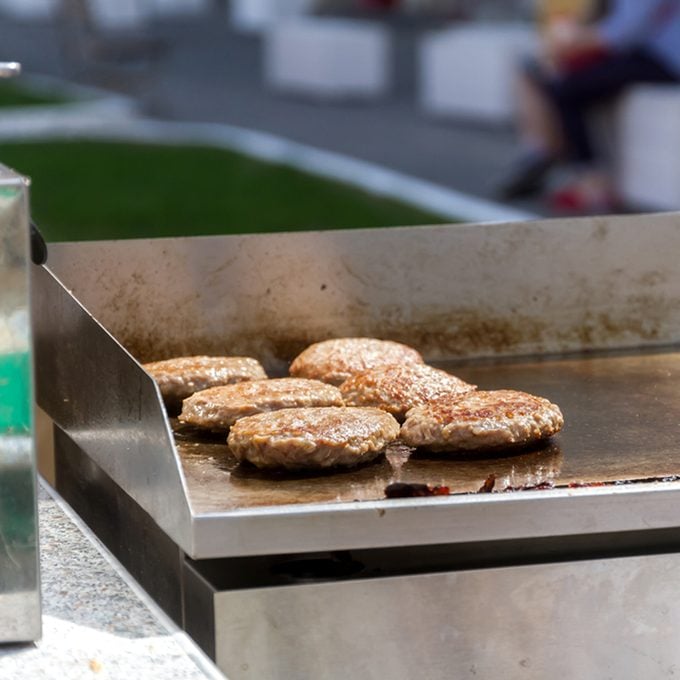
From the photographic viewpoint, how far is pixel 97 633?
1674 millimetres

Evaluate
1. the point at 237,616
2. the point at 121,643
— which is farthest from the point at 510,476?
the point at 121,643

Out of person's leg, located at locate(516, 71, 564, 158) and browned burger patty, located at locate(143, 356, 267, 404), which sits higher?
browned burger patty, located at locate(143, 356, 267, 404)

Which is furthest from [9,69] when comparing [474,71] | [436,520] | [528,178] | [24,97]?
[24,97]

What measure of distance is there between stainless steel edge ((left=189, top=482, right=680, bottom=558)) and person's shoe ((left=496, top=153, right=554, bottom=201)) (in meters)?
8.62

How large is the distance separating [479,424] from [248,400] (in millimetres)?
372

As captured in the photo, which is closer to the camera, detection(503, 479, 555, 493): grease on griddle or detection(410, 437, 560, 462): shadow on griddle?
detection(503, 479, 555, 493): grease on griddle

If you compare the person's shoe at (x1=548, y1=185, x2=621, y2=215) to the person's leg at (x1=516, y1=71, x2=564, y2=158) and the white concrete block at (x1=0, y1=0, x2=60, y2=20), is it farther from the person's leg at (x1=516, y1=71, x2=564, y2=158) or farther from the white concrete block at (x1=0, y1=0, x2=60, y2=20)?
the white concrete block at (x1=0, y1=0, x2=60, y2=20)

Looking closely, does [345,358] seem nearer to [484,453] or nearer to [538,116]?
[484,453]

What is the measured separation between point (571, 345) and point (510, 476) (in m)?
0.94

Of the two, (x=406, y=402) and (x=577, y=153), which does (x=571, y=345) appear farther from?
(x=577, y=153)

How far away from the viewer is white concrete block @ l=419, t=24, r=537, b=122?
1421 cm

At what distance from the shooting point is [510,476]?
6.66 feet

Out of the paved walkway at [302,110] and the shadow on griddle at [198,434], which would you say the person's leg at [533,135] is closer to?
the paved walkway at [302,110]

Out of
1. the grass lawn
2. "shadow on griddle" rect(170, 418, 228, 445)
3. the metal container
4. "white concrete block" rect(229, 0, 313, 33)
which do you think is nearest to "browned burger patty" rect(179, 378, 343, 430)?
"shadow on griddle" rect(170, 418, 228, 445)
